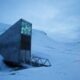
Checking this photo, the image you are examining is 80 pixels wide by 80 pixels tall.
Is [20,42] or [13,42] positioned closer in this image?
[20,42]

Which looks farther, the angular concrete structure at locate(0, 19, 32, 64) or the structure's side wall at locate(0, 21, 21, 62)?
the structure's side wall at locate(0, 21, 21, 62)

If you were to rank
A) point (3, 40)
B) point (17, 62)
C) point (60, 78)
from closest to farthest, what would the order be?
point (60, 78) < point (17, 62) < point (3, 40)

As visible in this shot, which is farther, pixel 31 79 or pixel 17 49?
pixel 17 49

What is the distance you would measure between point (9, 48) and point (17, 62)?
4.85 metres

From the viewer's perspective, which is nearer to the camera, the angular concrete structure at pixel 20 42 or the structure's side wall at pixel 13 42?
the angular concrete structure at pixel 20 42

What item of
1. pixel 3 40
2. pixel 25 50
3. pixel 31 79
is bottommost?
pixel 31 79

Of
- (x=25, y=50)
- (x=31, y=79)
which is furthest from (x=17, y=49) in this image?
(x=31, y=79)

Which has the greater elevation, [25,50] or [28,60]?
[25,50]

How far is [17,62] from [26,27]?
481 cm

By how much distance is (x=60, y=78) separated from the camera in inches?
295

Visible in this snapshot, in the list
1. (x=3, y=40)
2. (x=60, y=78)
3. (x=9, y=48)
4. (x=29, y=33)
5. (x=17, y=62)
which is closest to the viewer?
(x=60, y=78)

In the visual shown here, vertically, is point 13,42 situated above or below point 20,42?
above

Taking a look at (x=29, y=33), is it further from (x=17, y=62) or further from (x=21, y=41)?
(x=17, y=62)

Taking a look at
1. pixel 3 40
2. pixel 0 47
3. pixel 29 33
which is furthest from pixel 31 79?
pixel 0 47
